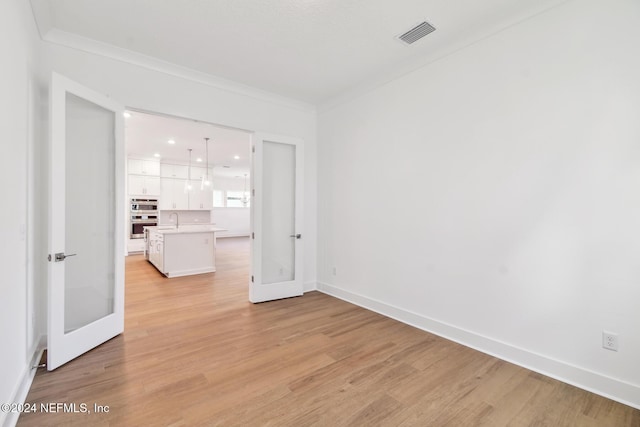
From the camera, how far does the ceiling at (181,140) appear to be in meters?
5.35

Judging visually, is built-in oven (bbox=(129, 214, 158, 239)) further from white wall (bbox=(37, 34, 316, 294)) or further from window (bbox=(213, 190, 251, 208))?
white wall (bbox=(37, 34, 316, 294))

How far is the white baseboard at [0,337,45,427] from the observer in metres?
1.70

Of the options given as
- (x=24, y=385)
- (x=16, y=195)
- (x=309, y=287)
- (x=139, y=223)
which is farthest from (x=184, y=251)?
(x=16, y=195)

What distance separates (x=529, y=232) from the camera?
2.47 m

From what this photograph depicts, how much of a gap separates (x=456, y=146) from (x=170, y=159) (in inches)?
339

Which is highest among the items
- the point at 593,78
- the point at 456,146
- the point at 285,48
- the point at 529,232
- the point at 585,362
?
the point at 285,48

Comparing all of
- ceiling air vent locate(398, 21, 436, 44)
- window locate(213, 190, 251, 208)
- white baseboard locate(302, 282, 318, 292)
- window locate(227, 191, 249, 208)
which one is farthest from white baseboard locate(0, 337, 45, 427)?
window locate(227, 191, 249, 208)

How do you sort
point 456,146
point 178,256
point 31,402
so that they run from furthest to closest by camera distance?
point 178,256
point 456,146
point 31,402

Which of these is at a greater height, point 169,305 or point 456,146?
point 456,146

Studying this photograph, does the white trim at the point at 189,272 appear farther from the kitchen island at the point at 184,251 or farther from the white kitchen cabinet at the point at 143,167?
the white kitchen cabinet at the point at 143,167

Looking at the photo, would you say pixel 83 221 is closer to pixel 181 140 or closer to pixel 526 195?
pixel 526 195

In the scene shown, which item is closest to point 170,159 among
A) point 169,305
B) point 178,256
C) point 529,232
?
point 178,256

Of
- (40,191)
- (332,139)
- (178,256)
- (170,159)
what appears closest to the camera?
(40,191)

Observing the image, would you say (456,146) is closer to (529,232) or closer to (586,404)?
(529,232)
